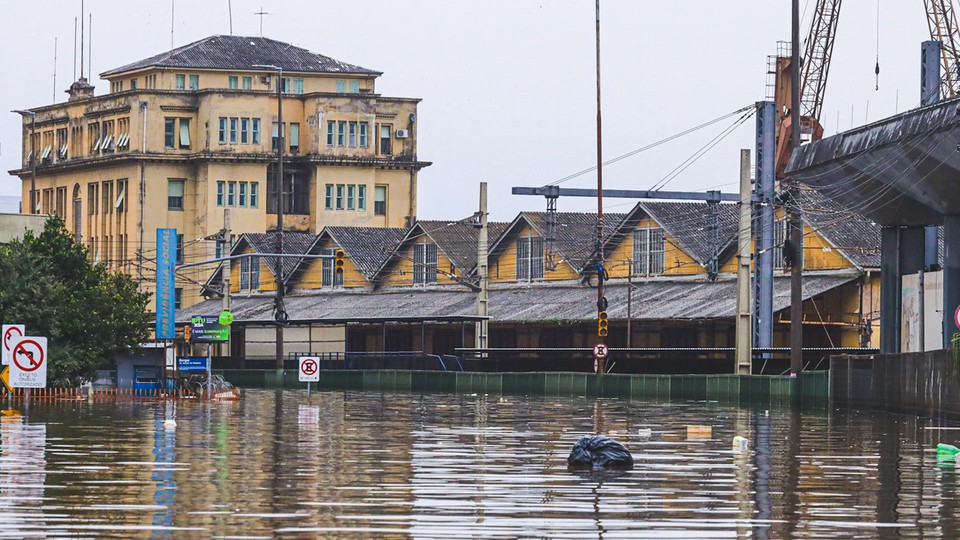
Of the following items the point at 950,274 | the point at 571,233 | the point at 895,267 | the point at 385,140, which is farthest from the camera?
the point at 385,140

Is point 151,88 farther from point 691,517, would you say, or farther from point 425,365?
point 691,517

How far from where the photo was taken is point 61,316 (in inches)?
2662

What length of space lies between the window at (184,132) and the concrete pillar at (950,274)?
90.9 meters

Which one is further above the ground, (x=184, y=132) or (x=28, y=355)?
(x=184, y=132)

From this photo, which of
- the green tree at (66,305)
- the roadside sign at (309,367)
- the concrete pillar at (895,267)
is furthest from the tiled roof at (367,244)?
the concrete pillar at (895,267)

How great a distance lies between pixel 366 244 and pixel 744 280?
182 feet

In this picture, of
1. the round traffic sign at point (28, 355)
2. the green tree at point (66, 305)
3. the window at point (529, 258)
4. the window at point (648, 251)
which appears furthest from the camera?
the window at point (529, 258)

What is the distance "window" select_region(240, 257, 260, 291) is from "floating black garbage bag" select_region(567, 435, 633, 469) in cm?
9800

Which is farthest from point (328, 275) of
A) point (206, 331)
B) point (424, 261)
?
point (206, 331)

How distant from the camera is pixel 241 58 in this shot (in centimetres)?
13812

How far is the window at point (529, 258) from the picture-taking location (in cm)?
9825

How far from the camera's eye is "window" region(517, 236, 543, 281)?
98.2 meters

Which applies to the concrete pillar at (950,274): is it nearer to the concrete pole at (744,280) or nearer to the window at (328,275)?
the concrete pole at (744,280)

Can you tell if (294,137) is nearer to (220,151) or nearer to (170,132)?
(220,151)
